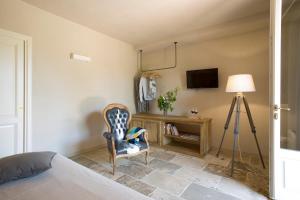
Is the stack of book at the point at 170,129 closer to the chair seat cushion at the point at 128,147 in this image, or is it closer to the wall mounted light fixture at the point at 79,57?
the chair seat cushion at the point at 128,147

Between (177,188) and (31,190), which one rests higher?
(31,190)

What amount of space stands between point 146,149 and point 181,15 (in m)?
2.33

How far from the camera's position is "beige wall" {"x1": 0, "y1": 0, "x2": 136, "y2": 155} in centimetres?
245

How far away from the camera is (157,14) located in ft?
8.69

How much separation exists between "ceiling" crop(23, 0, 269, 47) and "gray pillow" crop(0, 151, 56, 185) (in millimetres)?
2200

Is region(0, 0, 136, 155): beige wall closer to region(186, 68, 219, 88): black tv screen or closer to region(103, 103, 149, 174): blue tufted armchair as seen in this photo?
region(103, 103, 149, 174): blue tufted armchair

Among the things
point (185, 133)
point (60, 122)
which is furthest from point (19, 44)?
point (185, 133)

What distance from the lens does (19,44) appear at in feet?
7.57

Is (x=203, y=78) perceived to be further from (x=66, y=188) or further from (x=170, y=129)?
(x=66, y=188)

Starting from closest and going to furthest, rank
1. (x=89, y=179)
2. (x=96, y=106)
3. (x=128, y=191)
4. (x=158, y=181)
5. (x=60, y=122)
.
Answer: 1. (x=128, y=191)
2. (x=89, y=179)
3. (x=158, y=181)
4. (x=60, y=122)
5. (x=96, y=106)

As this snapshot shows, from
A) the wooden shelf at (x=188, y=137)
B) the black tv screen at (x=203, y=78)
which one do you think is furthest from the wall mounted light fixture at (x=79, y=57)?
the wooden shelf at (x=188, y=137)

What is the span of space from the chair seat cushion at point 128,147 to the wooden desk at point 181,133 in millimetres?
872

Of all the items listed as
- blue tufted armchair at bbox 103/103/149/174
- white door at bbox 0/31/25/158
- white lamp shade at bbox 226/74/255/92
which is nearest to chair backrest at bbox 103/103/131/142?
blue tufted armchair at bbox 103/103/149/174

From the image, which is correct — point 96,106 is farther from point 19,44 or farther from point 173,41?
point 173,41
